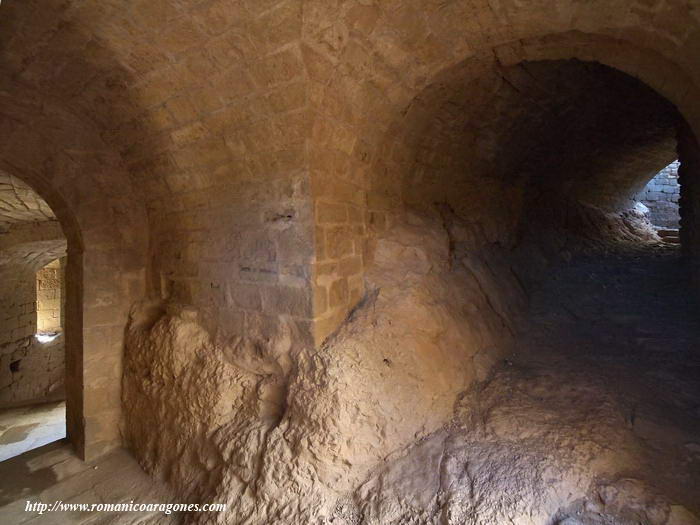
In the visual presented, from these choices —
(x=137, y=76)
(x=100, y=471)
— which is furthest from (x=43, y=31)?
(x=100, y=471)

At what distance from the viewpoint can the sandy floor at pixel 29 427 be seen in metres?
5.47

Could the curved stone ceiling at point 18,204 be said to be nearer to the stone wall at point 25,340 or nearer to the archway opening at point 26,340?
the archway opening at point 26,340

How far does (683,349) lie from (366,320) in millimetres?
2575

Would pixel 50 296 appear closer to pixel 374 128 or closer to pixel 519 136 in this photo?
pixel 374 128

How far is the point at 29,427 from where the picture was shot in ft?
20.2

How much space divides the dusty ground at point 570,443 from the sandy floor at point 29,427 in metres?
6.11

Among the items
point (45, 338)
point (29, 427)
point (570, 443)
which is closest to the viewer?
point (570, 443)

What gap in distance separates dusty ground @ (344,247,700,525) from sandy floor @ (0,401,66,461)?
6106mm

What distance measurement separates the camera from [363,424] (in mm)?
2242

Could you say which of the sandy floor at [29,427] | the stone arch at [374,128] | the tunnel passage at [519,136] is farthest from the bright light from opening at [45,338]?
the tunnel passage at [519,136]

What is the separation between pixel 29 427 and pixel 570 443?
8.12 meters

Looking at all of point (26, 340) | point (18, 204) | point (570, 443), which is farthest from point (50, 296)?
point (570, 443)

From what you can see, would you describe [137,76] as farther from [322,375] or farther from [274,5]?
[322,375]

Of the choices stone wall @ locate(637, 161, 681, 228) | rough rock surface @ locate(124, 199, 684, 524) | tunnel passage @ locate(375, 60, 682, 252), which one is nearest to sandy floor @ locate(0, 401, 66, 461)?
rough rock surface @ locate(124, 199, 684, 524)
